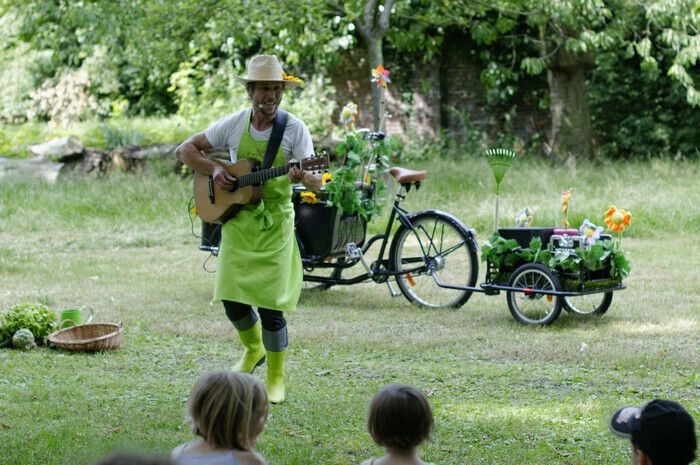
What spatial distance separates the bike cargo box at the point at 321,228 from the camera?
8469 millimetres

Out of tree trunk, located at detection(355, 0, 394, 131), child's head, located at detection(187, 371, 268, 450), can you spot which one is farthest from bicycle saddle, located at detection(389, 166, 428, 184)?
tree trunk, located at detection(355, 0, 394, 131)

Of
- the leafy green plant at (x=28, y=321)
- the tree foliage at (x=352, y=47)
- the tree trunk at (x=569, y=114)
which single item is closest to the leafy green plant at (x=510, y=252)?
the leafy green plant at (x=28, y=321)

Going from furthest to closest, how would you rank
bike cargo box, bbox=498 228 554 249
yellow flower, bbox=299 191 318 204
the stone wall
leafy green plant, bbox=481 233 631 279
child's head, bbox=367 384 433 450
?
the stone wall → yellow flower, bbox=299 191 318 204 → bike cargo box, bbox=498 228 554 249 → leafy green plant, bbox=481 233 631 279 → child's head, bbox=367 384 433 450

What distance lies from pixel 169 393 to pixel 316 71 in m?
16.1

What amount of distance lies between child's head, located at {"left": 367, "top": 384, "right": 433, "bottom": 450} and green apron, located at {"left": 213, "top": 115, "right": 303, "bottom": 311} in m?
2.67

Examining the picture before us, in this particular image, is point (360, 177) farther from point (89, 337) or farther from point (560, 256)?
point (89, 337)

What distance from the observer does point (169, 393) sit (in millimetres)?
5922

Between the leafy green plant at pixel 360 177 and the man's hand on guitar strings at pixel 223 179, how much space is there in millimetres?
2560

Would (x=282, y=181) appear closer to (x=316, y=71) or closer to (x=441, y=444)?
(x=441, y=444)

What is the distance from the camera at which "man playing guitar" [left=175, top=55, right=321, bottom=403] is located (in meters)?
5.80

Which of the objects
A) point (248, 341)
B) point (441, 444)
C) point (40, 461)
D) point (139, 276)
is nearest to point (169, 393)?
point (248, 341)

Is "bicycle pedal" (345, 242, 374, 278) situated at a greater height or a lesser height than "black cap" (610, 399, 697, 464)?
lesser

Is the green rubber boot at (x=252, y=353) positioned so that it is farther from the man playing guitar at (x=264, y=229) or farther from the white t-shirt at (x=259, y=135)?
the white t-shirt at (x=259, y=135)

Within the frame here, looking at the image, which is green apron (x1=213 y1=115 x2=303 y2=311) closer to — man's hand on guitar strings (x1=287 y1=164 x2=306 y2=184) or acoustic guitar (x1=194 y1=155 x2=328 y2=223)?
acoustic guitar (x1=194 y1=155 x2=328 y2=223)
